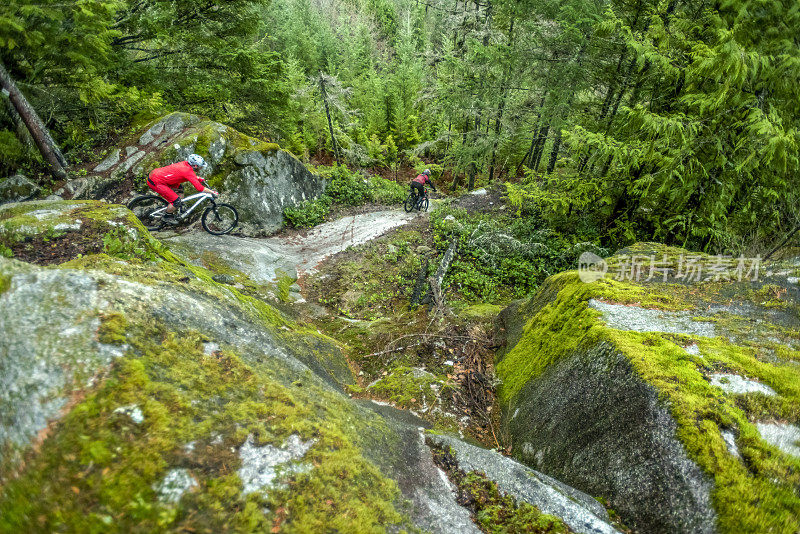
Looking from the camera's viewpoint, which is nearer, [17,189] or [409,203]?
[17,189]

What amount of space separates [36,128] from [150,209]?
329 centimetres

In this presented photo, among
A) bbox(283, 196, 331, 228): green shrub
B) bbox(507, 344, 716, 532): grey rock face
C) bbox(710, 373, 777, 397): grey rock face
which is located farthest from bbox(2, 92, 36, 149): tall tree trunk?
bbox(710, 373, 777, 397): grey rock face

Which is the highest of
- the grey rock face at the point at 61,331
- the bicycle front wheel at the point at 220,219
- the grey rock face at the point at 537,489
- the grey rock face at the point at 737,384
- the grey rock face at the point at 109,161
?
the grey rock face at the point at 61,331

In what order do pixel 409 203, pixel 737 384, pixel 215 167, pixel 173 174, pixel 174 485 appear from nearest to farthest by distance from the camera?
pixel 174 485, pixel 737 384, pixel 173 174, pixel 215 167, pixel 409 203

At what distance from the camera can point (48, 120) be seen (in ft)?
33.5

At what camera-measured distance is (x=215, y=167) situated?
38.9 feet

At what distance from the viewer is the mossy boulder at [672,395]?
8.13ft

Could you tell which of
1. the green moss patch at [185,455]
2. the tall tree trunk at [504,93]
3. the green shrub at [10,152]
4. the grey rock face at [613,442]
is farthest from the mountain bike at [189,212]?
the tall tree trunk at [504,93]

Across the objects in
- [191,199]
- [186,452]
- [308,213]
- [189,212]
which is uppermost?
[186,452]

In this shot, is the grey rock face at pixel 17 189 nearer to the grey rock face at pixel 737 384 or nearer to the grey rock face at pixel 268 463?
the grey rock face at pixel 268 463

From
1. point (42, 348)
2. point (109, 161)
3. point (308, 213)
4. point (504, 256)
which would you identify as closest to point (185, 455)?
point (42, 348)

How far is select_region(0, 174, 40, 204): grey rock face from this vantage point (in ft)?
28.4

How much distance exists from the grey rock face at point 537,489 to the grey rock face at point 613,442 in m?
0.29

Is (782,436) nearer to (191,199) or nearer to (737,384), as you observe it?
(737,384)
